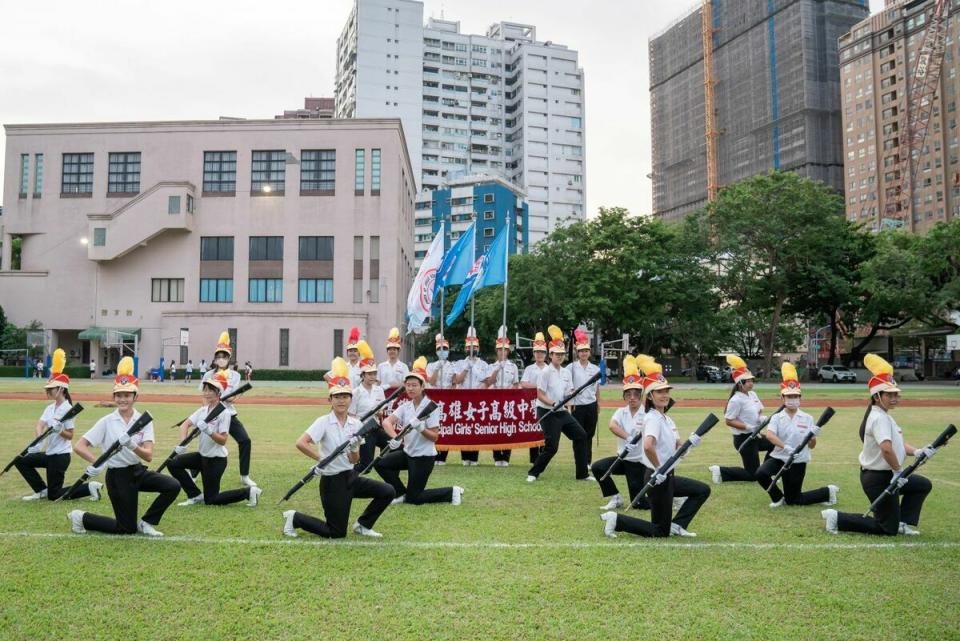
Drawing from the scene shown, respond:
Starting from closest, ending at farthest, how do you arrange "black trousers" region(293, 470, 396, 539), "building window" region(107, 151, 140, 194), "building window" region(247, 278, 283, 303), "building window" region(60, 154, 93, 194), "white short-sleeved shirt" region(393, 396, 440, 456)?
"black trousers" region(293, 470, 396, 539) → "white short-sleeved shirt" region(393, 396, 440, 456) → "building window" region(247, 278, 283, 303) → "building window" region(107, 151, 140, 194) → "building window" region(60, 154, 93, 194)

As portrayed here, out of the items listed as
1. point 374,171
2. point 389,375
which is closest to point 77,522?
point 389,375

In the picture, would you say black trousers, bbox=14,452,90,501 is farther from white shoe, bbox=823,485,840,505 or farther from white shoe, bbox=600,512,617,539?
white shoe, bbox=823,485,840,505

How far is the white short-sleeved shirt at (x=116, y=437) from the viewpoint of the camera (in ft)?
23.9

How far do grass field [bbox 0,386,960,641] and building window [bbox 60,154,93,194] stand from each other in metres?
54.6

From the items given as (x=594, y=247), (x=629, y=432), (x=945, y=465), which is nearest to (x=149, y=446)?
(x=629, y=432)

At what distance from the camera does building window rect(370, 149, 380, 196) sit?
5494cm

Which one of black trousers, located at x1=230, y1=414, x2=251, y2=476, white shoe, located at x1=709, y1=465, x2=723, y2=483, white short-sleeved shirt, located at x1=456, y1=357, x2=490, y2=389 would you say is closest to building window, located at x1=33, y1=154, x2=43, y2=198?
white short-sleeved shirt, located at x1=456, y1=357, x2=490, y2=389

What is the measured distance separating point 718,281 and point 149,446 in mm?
50931

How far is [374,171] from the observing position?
181ft

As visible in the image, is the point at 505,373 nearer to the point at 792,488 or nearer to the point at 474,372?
the point at 474,372

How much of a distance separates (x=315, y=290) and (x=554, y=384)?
150 feet

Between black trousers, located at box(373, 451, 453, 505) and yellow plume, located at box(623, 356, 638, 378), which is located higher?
yellow plume, located at box(623, 356, 638, 378)

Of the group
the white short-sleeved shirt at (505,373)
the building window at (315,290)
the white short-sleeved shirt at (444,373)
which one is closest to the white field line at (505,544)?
the white short-sleeved shirt at (505,373)

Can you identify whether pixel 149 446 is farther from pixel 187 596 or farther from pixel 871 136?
pixel 871 136
